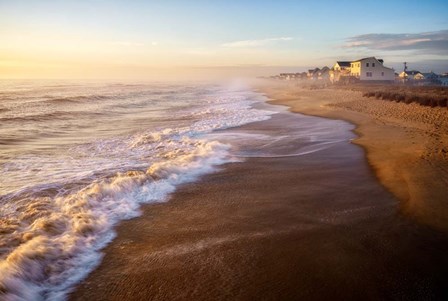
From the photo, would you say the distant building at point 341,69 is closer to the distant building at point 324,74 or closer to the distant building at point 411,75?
the distant building at point 411,75

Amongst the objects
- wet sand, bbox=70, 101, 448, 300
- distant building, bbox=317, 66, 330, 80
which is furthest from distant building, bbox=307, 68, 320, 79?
wet sand, bbox=70, 101, 448, 300

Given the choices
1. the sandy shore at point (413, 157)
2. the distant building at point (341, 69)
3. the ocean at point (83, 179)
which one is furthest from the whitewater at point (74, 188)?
the distant building at point (341, 69)

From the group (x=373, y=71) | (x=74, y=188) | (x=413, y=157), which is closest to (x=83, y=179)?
(x=74, y=188)

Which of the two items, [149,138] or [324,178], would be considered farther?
[149,138]

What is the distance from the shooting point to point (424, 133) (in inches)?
545

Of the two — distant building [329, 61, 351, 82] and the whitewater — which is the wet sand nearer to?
the whitewater

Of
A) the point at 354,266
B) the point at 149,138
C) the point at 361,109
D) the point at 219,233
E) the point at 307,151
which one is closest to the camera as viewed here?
the point at 354,266

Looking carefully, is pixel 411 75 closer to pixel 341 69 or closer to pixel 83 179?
pixel 341 69

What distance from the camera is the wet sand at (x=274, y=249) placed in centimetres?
420

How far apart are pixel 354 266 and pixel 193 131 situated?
13062 mm

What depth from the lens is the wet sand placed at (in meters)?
4.20

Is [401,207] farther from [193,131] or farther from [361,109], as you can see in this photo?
[361,109]

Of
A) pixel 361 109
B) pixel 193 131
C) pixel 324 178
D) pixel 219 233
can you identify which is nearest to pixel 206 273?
pixel 219 233

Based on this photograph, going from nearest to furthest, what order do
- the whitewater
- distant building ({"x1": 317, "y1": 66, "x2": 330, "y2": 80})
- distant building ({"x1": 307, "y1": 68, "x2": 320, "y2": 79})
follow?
the whitewater, distant building ({"x1": 317, "y1": 66, "x2": 330, "y2": 80}), distant building ({"x1": 307, "y1": 68, "x2": 320, "y2": 79})
